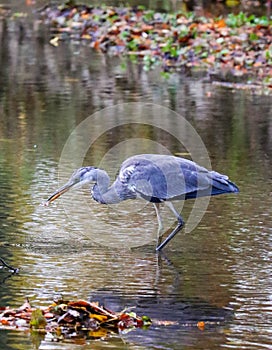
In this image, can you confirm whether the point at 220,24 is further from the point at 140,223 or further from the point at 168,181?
the point at 168,181

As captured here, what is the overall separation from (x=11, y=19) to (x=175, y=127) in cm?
1394

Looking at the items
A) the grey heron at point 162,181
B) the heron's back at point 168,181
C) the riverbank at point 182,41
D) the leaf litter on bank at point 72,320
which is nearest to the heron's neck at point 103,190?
the grey heron at point 162,181

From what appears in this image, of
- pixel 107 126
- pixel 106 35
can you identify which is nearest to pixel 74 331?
pixel 107 126

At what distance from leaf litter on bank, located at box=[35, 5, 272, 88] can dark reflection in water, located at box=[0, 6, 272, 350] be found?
1.92 metres

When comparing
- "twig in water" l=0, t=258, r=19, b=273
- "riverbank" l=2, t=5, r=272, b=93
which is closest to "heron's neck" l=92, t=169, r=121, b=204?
"twig in water" l=0, t=258, r=19, b=273

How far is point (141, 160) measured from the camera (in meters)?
9.30

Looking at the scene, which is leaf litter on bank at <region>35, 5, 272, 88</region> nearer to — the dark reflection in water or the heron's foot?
the dark reflection in water

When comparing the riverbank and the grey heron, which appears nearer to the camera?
the grey heron

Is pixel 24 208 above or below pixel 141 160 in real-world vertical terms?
below

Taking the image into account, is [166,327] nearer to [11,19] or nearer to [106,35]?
[106,35]

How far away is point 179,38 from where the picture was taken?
21.2 meters

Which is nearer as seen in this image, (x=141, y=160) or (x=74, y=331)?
(x=74, y=331)

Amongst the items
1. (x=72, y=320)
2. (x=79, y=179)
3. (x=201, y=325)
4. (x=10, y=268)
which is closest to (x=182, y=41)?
(x=79, y=179)

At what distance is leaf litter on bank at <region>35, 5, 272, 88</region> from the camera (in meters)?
20.0
